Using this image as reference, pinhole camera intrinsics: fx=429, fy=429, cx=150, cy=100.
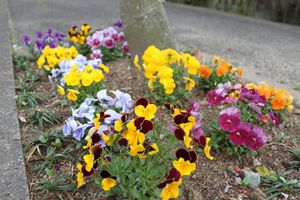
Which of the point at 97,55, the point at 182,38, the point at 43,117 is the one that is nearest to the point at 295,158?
the point at 43,117

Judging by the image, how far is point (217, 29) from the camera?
19.9 ft

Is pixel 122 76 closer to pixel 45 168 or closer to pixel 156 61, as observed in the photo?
pixel 156 61

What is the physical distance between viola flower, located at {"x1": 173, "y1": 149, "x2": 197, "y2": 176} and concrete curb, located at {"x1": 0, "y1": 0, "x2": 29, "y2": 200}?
2.62 feet

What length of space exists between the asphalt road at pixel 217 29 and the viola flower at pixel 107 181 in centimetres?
234

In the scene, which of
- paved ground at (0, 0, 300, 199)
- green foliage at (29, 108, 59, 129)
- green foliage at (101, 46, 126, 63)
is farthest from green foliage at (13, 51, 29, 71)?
green foliage at (29, 108, 59, 129)

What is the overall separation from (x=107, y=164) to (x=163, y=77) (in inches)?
43.3

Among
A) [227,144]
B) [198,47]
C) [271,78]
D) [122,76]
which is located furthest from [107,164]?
[198,47]

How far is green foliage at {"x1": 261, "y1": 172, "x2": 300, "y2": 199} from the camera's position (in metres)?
2.43

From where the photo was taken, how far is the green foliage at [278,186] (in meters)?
2.43

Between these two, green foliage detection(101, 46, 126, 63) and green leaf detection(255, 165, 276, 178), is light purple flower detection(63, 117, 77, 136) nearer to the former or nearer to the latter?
green leaf detection(255, 165, 276, 178)

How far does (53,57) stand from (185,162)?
2.20 meters

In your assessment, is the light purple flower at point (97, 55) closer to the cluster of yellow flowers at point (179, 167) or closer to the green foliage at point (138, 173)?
the green foliage at point (138, 173)

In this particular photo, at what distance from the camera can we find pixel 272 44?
17.7 feet

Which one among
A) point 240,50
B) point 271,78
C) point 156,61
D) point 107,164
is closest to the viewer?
point 107,164
